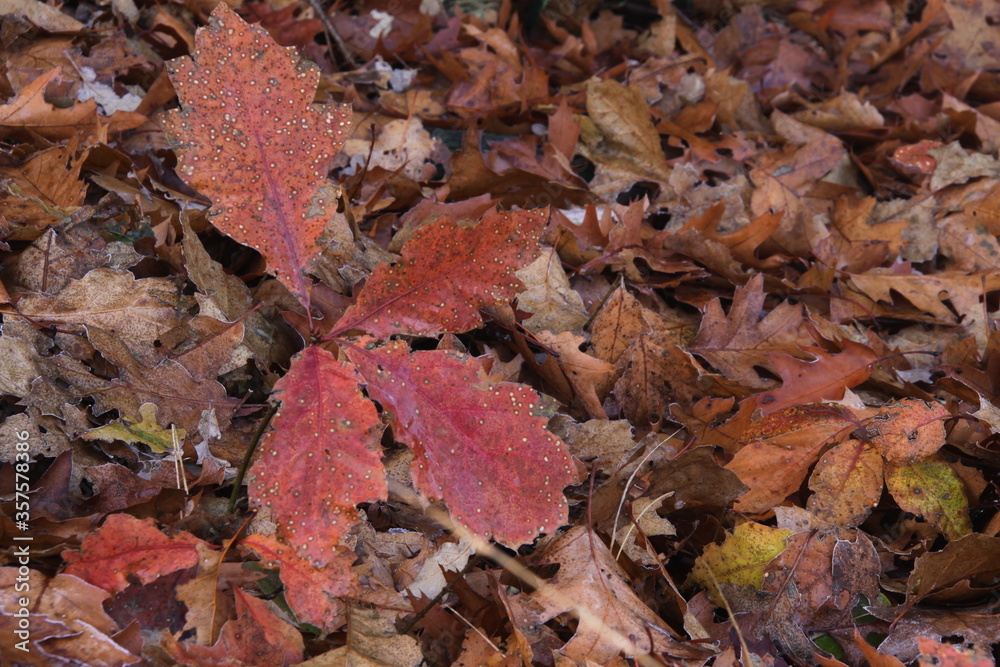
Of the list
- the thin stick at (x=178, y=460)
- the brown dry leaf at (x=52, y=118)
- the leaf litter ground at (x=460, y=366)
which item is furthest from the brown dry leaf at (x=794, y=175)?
the brown dry leaf at (x=52, y=118)

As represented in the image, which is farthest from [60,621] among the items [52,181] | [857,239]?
[857,239]

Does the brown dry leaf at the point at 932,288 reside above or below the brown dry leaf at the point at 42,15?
below

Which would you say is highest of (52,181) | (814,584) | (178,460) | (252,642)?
(52,181)

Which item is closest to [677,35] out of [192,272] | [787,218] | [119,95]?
[787,218]

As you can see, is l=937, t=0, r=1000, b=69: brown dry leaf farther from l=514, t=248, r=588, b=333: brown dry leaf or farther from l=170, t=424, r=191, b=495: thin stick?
l=170, t=424, r=191, b=495: thin stick

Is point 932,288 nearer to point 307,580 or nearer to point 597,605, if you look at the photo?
point 597,605

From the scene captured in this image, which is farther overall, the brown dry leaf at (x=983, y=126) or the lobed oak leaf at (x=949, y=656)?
the brown dry leaf at (x=983, y=126)

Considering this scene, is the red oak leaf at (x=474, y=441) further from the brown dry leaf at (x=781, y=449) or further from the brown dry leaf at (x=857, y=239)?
the brown dry leaf at (x=857, y=239)
